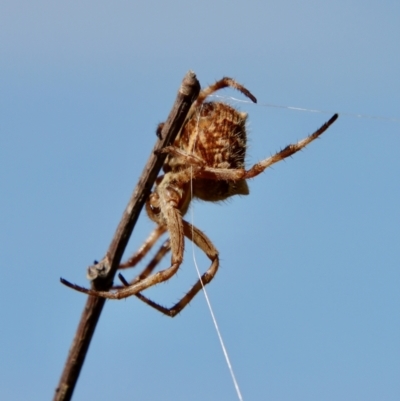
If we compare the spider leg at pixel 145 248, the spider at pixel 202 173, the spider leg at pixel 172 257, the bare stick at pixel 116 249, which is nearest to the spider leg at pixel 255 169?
the spider at pixel 202 173

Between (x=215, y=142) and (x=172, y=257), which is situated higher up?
(x=215, y=142)

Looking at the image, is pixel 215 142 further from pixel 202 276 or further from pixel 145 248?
pixel 145 248

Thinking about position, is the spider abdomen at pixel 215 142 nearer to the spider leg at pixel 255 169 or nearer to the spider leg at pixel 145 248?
the spider leg at pixel 255 169

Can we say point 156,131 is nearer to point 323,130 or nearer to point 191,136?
point 191,136

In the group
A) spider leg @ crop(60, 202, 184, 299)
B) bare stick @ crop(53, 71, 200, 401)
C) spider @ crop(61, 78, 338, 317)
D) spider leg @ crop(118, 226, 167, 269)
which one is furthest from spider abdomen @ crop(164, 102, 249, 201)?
bare stick @ crop(53, 71, 200, 401)

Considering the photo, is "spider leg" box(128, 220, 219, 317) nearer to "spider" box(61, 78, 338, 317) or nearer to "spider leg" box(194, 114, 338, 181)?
"spider" box(61, 78, 338, 317)

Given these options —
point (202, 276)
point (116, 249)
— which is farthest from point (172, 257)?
Result: point (116, 249)

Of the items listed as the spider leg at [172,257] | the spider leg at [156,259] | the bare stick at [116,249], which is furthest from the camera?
the spider leg at [156,259]
